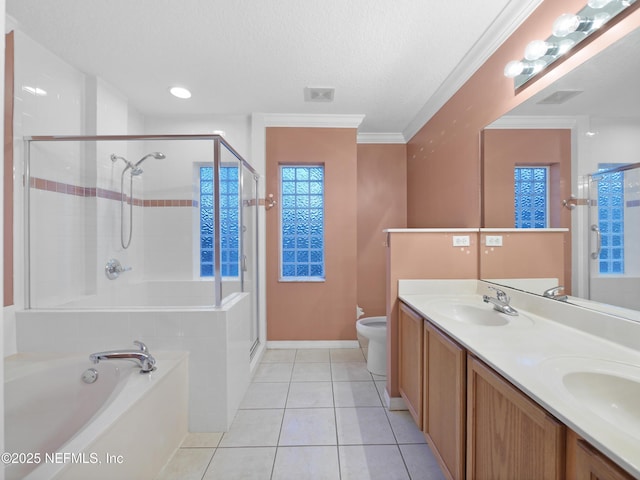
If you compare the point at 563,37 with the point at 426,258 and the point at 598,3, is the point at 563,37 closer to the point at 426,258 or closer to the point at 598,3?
the point at 598,3

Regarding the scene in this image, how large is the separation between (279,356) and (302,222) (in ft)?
4.58

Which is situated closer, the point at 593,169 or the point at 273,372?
the point at 593,169

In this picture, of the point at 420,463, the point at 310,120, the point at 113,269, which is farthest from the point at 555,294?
the point at 113,269

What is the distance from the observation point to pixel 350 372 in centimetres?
271

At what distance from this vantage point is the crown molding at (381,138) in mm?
3748

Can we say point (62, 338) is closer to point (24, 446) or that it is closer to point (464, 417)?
point (24, 446)

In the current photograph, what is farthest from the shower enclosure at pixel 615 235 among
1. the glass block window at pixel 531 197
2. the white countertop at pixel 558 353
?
the glass block window at pixel 531 197

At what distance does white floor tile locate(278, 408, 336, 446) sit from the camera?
1.87 m

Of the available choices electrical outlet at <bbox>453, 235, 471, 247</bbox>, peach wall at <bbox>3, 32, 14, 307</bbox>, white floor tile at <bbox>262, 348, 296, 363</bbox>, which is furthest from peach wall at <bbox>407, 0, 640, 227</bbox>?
peach wall at <bbox>3, 32, 14, 307</bbox>

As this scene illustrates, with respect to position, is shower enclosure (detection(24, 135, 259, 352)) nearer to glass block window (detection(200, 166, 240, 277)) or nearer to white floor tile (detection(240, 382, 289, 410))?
glass block window (detection(200, 166, 240, 277))

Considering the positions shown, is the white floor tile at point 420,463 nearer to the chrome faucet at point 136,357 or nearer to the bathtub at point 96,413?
the bathtub at point 96,413

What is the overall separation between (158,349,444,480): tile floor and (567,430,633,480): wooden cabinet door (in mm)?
998

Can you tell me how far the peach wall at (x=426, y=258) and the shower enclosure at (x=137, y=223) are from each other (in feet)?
3.75

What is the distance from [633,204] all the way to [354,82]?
2001 mm
